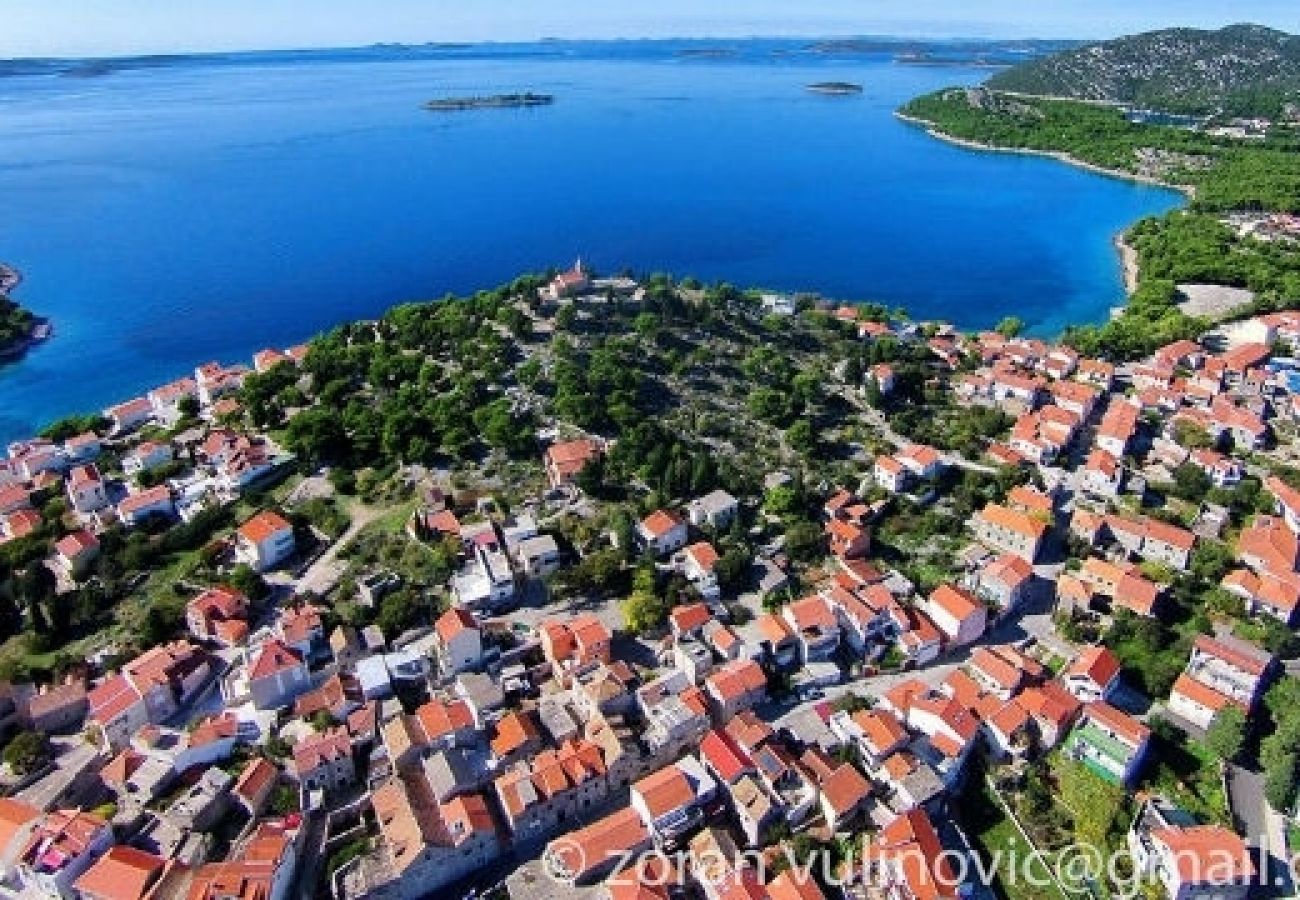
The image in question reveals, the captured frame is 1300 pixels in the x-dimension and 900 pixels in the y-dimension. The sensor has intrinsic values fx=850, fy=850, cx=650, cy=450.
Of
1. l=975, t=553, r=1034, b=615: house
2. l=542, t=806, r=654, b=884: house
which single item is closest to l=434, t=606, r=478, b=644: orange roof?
l=542, t=806, r=654, b=884: house

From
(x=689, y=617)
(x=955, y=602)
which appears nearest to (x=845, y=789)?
(x=689, y=617)

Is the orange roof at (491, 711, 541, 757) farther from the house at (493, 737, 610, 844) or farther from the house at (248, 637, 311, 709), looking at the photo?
the house at (248, 637, 311, 709)

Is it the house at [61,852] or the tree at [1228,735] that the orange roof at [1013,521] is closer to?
the tree at [1228,735]

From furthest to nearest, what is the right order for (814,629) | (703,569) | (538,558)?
1. (538,558)
2. (703,569)
3. (814,629)

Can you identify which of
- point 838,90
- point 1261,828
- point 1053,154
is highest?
point 838,90

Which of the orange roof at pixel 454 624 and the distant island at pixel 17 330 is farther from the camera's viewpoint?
the distant island at pixel 17 330

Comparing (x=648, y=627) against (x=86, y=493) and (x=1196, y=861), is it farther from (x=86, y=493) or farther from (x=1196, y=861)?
(x=86, y=493)

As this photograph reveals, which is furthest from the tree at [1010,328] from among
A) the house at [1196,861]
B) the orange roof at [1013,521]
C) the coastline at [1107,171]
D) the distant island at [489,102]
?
the distant island at [489,102]
